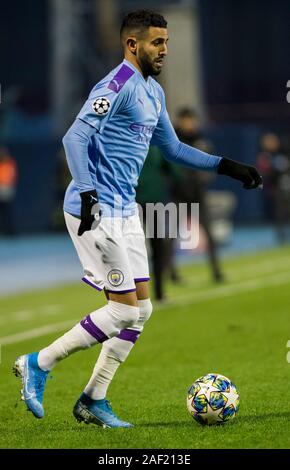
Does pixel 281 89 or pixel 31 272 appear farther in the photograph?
pixel 281 89

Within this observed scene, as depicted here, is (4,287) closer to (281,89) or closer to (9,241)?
(9,241)

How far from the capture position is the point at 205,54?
4281cm

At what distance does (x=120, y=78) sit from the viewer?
23.6 feet

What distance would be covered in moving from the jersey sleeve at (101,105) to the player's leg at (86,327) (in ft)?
1.97

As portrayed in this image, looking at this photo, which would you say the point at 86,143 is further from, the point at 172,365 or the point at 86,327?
the point at 172,365

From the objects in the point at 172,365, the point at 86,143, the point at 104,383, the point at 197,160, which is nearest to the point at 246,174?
the point at 197,160

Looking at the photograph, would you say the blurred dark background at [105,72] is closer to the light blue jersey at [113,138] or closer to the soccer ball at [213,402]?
the light blue jersey at [113,138]

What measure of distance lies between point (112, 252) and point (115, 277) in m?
0.14

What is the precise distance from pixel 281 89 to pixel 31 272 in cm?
2201

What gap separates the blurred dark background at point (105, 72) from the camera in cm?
2906

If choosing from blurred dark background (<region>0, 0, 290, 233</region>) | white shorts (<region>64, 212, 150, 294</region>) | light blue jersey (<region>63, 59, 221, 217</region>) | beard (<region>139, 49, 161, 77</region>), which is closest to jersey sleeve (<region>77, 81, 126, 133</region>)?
light blue jersey (<region>63, 59, 221, 217</region>)

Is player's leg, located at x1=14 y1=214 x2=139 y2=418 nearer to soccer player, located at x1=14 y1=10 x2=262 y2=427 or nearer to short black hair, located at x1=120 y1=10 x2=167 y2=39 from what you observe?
soccer player, located at x1=14 y1=10 x2=262 y2=427

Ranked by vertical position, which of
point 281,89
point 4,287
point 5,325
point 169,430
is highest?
point 169,430
